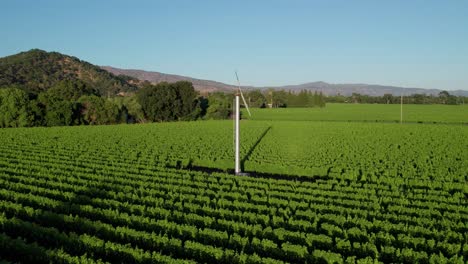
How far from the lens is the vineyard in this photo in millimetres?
10148

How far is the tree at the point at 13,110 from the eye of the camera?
6588 centimetres

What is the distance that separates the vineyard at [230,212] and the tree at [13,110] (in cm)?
4479

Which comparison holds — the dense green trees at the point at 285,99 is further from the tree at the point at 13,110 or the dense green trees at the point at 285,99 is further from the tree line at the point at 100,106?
the tree at the point at 13,110

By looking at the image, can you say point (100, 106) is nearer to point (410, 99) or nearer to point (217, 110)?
point (217, 110)

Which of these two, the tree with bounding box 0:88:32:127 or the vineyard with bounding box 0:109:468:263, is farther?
the tree with bounding box 0:88:32:127

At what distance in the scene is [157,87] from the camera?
84.2 meters

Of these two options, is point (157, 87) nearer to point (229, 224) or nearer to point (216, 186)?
point (216, 186)

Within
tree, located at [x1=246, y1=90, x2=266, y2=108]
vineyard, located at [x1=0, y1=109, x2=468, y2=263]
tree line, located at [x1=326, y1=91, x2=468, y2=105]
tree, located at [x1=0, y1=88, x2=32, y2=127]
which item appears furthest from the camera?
tree line, located at [x1=326, y1=91, x2=468, y2=105]

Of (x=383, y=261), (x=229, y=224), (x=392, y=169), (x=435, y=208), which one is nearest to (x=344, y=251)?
(x=383, y=261)

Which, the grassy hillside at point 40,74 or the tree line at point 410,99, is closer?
the tree line at point 410,99

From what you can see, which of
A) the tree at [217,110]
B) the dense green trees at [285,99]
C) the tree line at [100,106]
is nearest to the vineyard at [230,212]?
the tree line at [100,106]

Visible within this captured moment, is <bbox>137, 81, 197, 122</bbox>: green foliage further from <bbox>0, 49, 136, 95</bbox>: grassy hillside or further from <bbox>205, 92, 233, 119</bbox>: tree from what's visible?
<bbox>0, 49, 136, 95</bbox>: grassy hillside

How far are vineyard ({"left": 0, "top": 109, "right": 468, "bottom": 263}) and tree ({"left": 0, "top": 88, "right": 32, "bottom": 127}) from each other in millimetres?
44790

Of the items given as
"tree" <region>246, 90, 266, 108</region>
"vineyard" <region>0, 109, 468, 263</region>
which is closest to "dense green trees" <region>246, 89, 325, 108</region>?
"tree" <region>246, 90, 266, 108</region>
